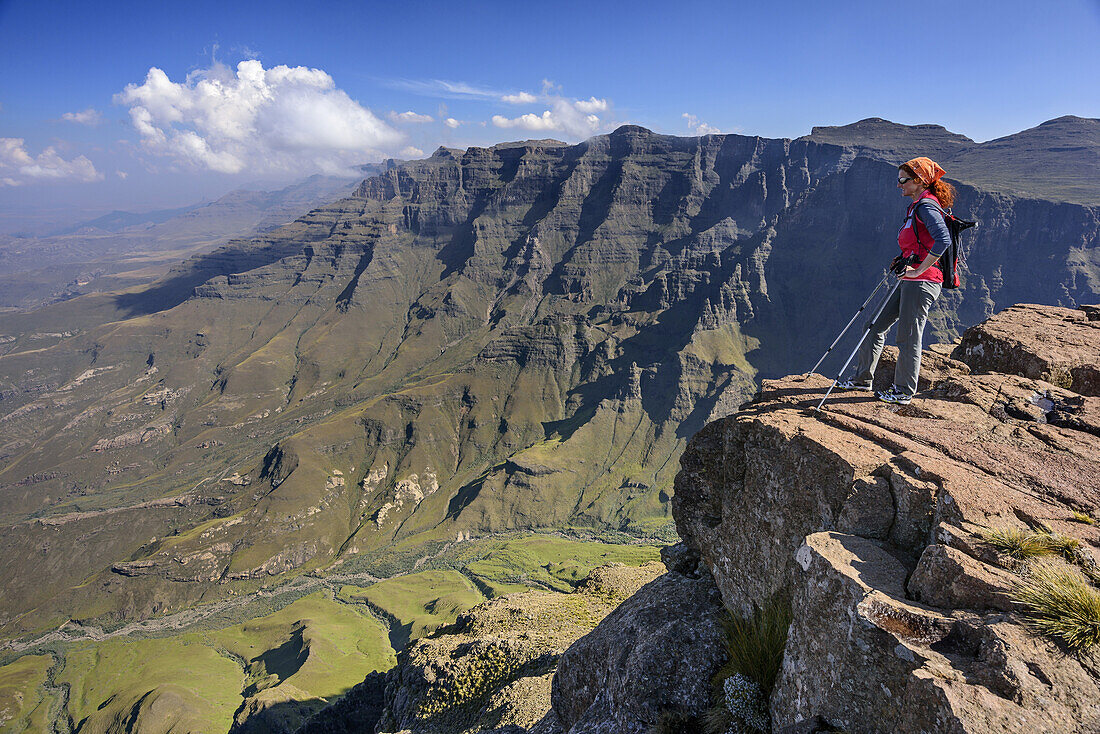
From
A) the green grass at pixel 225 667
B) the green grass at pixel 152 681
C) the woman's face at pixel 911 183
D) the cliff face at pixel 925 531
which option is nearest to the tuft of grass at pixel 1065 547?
the cliff face at pixel 925 531

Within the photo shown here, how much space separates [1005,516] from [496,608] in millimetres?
35035

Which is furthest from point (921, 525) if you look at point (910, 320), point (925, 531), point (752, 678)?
point (910, 320)

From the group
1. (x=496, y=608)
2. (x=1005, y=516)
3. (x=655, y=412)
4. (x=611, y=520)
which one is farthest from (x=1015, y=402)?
(x=655, y=412)

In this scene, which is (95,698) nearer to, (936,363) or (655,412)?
(936,363)

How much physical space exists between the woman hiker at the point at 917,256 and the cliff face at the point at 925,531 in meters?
0.85

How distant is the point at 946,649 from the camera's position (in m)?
5.88

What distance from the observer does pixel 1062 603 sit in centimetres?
534

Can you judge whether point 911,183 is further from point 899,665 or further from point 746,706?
point 746,706

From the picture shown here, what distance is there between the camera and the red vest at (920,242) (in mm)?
11148

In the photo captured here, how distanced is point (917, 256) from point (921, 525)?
6.99 metres

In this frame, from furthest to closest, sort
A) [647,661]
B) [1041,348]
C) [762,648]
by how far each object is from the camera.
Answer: [1041,348] < [647,661] < [762,648]

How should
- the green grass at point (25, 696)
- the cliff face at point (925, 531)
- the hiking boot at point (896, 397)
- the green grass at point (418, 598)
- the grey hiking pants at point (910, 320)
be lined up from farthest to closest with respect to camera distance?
the green grass at point (418, 598) → the green grass at point (25, 696) → the hiking boot at point (896, 397) → the grey hiking pants at point (910, 320) → the cliff face at point (925, 531)

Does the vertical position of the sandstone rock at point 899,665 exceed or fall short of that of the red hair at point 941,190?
it falls short

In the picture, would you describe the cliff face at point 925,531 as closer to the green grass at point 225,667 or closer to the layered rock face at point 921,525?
the layered rock face at point 921,525
